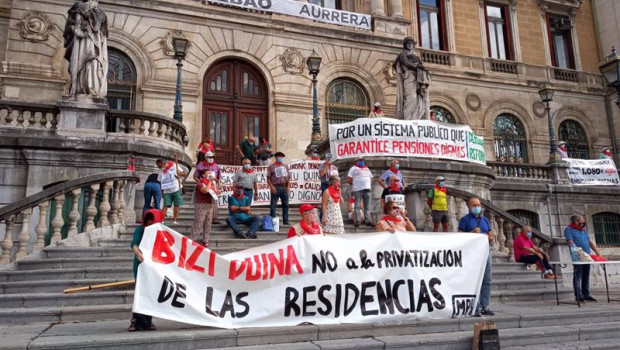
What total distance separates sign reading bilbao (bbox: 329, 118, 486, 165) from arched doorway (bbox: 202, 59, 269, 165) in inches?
232

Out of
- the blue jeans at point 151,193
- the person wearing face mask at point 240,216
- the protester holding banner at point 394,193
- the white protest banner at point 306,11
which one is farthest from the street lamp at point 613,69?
the blue jeans at point 151,193

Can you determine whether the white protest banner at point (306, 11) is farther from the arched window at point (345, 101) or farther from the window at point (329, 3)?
the arched window at point (345, 101)

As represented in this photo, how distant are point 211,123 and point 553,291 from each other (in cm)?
1338

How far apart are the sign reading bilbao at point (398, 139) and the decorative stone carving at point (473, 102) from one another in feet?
33.4

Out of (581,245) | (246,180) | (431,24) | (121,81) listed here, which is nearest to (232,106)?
(121,81)

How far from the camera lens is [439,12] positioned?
25.0m

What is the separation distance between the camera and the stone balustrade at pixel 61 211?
8.18 m

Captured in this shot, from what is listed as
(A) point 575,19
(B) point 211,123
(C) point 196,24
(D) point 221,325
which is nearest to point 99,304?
(D) point 221,325

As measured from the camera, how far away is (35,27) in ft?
53.2

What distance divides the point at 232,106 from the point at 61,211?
419 inches

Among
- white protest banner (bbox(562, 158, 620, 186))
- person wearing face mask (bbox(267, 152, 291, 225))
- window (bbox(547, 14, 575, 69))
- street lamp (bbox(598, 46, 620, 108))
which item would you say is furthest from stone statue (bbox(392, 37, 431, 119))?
window (bbox(547, 14, 575, 69))

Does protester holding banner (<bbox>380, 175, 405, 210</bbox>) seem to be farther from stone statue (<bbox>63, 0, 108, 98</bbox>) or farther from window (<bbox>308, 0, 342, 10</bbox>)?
window (<bbox>308, 0, 342, 10</bbox>)

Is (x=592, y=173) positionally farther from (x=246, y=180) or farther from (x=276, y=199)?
(x=246, y=180)

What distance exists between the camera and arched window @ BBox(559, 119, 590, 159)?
82.9 feet
